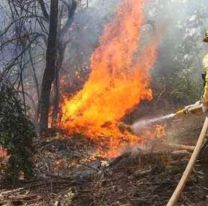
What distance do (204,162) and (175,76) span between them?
11650 mm

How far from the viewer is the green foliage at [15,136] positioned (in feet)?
28.1

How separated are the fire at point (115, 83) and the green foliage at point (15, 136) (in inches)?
165

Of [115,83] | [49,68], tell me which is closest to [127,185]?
[49,68]

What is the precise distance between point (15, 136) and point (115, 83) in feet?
28.3

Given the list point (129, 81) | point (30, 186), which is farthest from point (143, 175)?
point (129, 81)

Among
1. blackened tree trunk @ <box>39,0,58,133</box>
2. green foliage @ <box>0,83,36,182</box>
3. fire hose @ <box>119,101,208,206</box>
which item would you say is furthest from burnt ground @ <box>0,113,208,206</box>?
blackened tree trunk @ <box>39,0,58,133</box>

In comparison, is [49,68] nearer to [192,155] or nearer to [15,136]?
[15,136]

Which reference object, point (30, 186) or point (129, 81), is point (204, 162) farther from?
point (129, 81)

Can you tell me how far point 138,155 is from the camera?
8.56 m

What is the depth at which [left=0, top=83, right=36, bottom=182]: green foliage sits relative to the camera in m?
8.57

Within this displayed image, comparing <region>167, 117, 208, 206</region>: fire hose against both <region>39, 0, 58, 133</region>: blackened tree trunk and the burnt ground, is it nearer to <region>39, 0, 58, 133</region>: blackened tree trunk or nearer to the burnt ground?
the burnt ground

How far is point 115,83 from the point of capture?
55.5 ft

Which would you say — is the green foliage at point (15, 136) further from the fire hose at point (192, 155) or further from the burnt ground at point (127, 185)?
the fire hose at point (192, 155)

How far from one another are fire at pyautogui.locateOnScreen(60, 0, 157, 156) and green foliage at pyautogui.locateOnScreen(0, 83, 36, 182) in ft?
13.7
